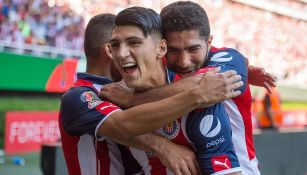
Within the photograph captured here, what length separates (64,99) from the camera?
2555 millimetres

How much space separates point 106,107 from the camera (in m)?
2.38

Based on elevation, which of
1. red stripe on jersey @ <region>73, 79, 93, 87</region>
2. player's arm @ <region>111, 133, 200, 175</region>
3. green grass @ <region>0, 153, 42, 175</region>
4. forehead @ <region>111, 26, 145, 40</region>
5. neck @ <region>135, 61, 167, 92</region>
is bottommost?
green grass @ <region>0, 153, 42, 175</region>

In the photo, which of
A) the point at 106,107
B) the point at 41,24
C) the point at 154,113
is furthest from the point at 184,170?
the point at 41,24

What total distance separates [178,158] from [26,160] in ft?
26.4

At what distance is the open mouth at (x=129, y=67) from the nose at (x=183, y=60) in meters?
0.25

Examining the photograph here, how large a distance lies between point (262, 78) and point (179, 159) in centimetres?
128

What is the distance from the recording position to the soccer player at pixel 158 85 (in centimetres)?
214

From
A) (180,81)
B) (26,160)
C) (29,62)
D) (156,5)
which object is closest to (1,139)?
(26,160)

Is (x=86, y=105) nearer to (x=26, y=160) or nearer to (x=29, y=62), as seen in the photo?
(x=26, y=160)

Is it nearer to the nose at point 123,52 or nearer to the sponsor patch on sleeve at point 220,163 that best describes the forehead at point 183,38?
the nose at point 123,52

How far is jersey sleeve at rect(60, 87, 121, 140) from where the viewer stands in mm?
2357

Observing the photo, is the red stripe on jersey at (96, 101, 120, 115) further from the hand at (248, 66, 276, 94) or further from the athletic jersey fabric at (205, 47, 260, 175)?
the hand at (248, 66, 276, 94)

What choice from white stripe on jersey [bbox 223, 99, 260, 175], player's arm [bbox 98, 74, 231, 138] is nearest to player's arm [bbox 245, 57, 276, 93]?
white stripe on jersey [bbox 223, 99, 260, 175]

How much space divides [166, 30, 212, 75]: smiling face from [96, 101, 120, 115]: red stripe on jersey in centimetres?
37
